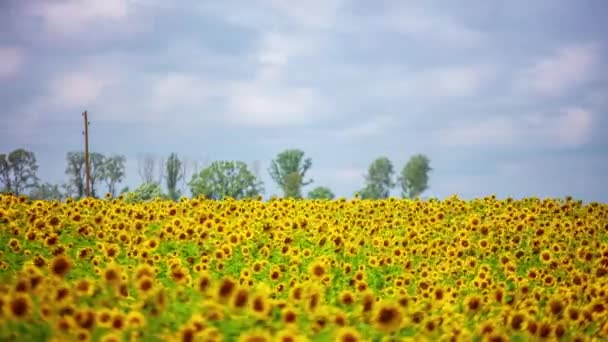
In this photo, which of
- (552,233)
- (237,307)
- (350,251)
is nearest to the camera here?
(237,307)

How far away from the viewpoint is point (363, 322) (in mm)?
7129

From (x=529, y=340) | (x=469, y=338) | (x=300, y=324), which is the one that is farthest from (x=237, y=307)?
(x=529, y=340)

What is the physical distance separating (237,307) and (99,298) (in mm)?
1627

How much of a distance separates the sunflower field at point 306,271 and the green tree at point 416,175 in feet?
237

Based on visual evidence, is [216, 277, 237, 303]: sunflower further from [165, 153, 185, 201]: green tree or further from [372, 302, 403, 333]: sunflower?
[165, 153, 185, 201]: green tree

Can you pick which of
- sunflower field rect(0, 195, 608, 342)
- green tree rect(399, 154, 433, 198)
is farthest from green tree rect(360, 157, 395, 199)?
sunflower field rect(0, 195, 608, 342)

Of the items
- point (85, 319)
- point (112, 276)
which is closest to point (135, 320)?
point (85, 319)

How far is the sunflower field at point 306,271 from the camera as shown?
245 inches

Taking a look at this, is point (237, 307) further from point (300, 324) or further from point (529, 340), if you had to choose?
point (529, 340)

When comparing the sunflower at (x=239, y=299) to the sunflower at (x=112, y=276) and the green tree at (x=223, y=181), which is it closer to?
the sunflower at (x=112, y=276)

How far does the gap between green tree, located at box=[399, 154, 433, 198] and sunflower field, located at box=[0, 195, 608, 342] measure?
2841 inches

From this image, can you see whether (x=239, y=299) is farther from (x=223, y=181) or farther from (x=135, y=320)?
(x=223, y=181)

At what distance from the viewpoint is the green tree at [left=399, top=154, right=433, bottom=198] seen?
92812mm

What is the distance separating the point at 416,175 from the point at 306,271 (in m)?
82.6
